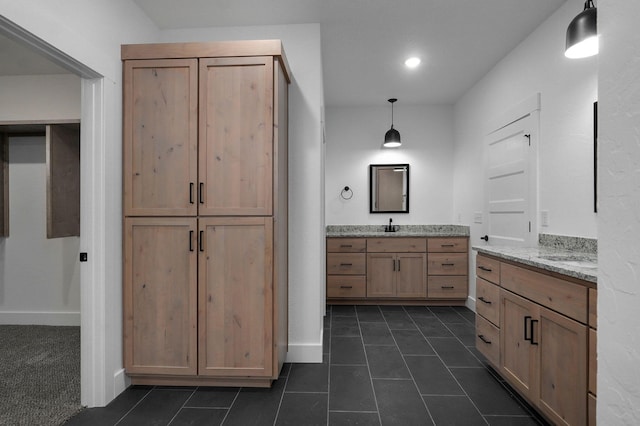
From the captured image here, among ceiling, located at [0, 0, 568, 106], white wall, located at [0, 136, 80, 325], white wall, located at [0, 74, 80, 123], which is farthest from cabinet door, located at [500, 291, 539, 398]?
white wall, located at [0, 74, 80, 123]

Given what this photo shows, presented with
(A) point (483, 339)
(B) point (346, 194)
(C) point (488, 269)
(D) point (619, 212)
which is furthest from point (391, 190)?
(D) point (619, 212)

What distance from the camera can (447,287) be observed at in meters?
4.11

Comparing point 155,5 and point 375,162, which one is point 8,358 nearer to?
point 155,5

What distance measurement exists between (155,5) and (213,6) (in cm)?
41

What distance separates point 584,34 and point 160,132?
7.97 feet

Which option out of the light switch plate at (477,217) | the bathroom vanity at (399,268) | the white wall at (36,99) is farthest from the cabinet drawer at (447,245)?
the white wall at (36,99)

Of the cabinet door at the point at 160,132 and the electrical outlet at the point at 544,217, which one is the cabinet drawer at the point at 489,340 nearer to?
the electrical outlet at the point at 544,217

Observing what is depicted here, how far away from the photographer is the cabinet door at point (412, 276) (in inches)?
163

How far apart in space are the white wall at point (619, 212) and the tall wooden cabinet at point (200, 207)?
176 centimetres

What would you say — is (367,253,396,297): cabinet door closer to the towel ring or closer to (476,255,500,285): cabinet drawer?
the towel ring

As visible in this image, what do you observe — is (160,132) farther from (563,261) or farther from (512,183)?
(512,183)

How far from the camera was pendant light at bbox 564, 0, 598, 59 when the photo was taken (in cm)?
161

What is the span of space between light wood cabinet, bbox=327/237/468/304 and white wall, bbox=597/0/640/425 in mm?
3632

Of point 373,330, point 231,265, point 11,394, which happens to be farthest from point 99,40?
point 373,330
